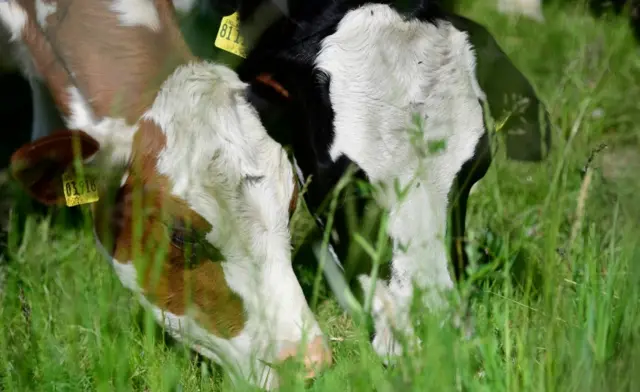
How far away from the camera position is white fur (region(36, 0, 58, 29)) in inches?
128

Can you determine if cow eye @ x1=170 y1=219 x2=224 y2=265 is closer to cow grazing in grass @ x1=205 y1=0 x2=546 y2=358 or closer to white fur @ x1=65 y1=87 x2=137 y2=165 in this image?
white fur @ x1=65 y1=87 x2=137 y2=165

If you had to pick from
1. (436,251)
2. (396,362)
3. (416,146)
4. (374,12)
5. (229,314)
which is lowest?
(229,314)

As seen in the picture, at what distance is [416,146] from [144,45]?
3.24ft

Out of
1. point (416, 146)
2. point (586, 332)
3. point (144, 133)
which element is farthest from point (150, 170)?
point (586, 332)

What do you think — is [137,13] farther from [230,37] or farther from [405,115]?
[405,115]

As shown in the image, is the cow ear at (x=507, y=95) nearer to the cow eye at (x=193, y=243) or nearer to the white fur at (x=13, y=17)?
the cow eye at (x=193, y=243)

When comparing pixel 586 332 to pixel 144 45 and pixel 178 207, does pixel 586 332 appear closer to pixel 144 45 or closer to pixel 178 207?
pixel 178 207

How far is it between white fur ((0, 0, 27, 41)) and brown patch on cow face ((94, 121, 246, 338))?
3.22 ft

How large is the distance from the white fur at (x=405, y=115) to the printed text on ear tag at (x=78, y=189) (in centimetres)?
74

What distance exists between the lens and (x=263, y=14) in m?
3.32

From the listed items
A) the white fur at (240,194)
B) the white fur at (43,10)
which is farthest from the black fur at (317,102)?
the white fur at (43,10)

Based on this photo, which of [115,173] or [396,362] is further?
[115,173]

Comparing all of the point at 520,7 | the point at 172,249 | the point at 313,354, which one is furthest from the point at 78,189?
the point at 520,7

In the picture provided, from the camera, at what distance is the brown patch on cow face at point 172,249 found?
255cm
